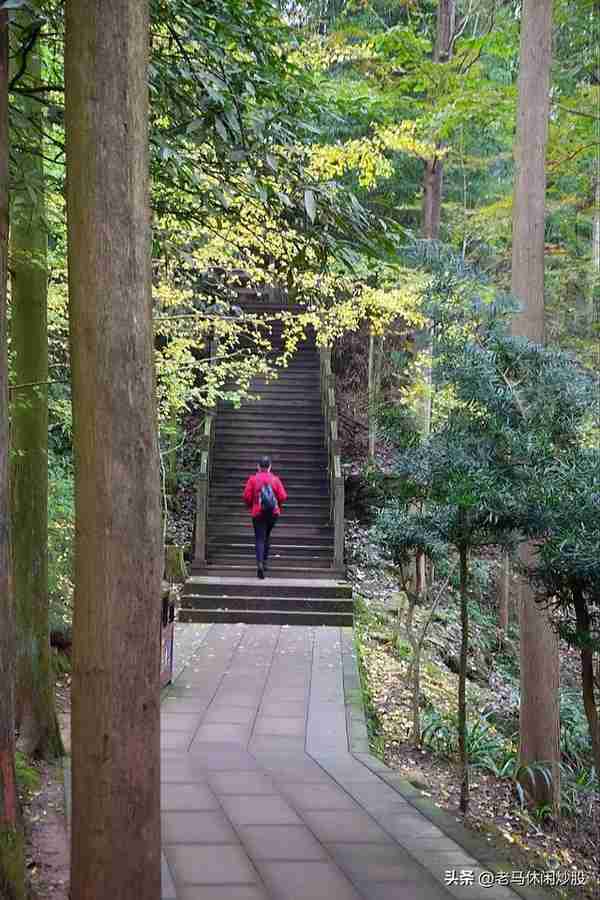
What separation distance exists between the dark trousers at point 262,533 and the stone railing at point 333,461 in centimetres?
133

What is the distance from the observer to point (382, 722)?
26.7ft

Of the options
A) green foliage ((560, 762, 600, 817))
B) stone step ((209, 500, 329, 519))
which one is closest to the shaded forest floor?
green foliage ((560, 762, 600, 817))

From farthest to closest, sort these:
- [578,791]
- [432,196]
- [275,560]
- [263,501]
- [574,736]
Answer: [432,196] < [275,560] < [263,501] < [574,736] < [578,791]

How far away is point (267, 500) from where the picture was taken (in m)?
12.0

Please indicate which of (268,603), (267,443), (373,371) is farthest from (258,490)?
(373,371)

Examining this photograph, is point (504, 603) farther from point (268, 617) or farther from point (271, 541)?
point (268, 617)

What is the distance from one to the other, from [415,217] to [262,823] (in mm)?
19299

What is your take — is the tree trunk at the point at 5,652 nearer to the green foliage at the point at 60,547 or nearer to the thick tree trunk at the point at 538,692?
the green foliage at the point at 60,547

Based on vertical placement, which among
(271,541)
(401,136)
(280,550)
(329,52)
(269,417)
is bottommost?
(280,550)

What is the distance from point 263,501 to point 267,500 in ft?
0.20

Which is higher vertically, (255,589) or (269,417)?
(269,417)

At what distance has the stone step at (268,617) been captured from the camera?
11430 mm

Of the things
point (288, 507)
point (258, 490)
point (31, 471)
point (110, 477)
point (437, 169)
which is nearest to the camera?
point (110, 477)

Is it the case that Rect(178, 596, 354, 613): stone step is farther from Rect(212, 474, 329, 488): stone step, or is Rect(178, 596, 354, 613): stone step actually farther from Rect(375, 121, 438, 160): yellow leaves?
Rect(375, 121, 438, 160): yellow leaves
